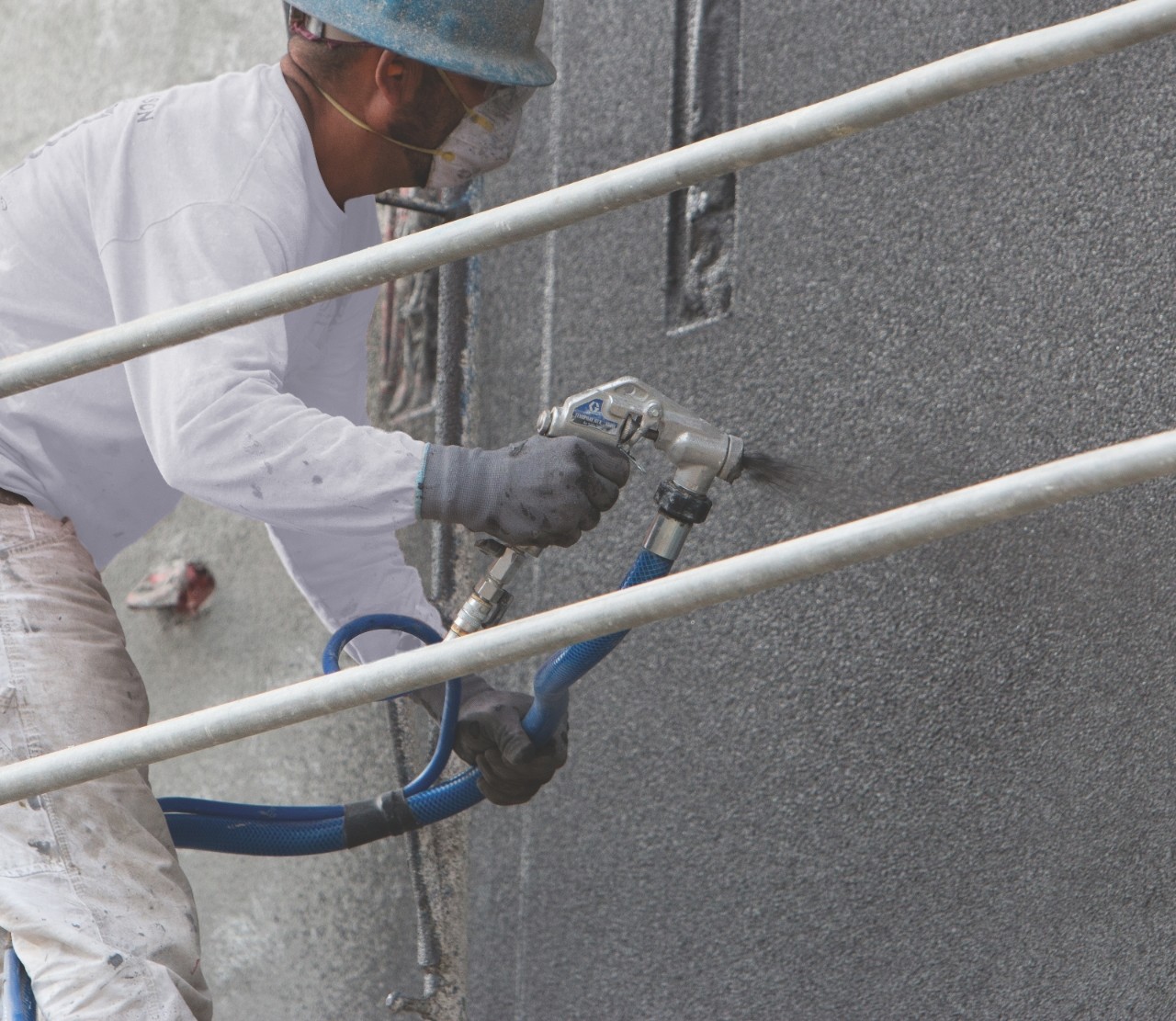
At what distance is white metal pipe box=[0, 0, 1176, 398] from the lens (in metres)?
1.50

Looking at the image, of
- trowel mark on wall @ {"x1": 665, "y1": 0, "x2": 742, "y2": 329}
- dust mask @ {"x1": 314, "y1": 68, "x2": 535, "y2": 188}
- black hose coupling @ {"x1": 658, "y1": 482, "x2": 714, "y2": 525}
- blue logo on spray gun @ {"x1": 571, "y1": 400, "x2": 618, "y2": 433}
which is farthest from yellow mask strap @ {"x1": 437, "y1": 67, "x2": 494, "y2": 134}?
trowel mark on wall @ {"x1": 665, "y1": 0, "x2": 742, "y2": 329}

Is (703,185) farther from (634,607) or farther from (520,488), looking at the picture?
(634,607)

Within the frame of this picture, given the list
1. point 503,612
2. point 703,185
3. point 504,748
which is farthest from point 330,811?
point 703,185

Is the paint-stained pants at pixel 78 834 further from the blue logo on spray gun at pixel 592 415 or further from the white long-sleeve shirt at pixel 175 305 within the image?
the blue logo on spray gun at pixel 592 415

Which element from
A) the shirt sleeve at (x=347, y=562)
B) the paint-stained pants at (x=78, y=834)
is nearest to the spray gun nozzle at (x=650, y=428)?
the shirt sleeve at (x=347, y=562)

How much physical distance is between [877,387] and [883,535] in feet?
4.49

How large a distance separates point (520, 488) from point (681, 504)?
1.04 ft

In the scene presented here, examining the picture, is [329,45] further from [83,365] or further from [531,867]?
[531,867]

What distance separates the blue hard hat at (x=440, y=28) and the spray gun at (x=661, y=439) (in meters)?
0.52

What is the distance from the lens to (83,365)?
1.78 m

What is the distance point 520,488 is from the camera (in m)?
2.13

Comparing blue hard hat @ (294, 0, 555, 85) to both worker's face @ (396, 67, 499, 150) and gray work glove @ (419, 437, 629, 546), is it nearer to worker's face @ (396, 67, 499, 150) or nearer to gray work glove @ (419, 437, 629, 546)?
worker's face @ (396, 67, 499, 150)

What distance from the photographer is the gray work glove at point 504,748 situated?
99.6 inches

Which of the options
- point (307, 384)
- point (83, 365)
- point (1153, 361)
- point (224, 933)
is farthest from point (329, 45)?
point (224, 933)
